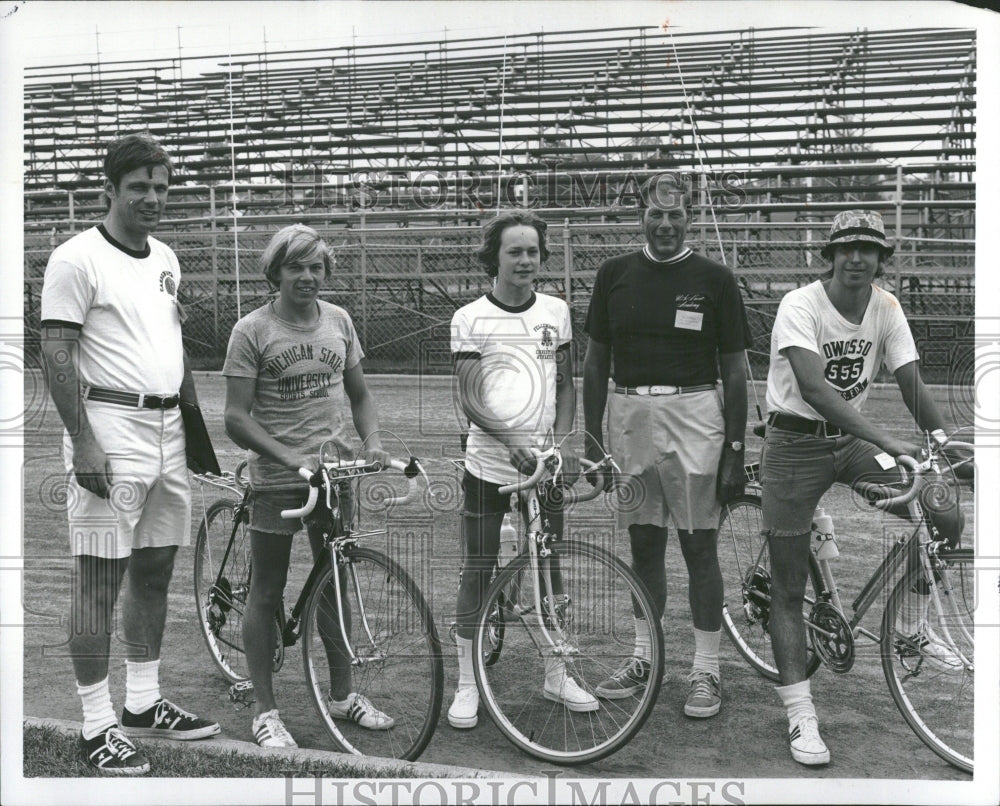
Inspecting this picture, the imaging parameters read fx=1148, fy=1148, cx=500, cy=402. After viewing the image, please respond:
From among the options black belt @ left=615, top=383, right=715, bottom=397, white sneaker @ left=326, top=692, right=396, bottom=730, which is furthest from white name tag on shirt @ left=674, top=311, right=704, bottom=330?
white sneaker @ left=326, top=692, right=396, bottom=730

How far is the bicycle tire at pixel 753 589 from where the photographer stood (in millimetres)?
4367

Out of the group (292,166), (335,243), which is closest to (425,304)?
(335,243)

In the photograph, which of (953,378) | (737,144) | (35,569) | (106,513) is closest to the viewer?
(106,513)

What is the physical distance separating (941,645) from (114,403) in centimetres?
283

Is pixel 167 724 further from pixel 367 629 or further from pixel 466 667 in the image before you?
pixel 466 667

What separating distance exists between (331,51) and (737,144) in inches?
349

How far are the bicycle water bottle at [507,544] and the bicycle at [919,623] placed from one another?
109 centimetres

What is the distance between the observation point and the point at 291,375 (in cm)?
378

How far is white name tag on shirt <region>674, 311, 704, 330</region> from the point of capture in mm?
4051

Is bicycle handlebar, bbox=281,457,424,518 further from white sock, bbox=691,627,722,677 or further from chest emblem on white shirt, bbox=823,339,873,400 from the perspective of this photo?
chest emblem on white shirt, bbox=823,339,873,400

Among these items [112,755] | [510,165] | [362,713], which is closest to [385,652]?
[362,713]

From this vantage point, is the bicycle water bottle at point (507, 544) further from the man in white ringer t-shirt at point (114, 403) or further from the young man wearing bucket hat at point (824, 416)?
the man in white ringer t-shirt at point (114, 403)

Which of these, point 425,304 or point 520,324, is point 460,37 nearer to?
point 520,324

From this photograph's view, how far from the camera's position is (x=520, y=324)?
3938 millimetres
